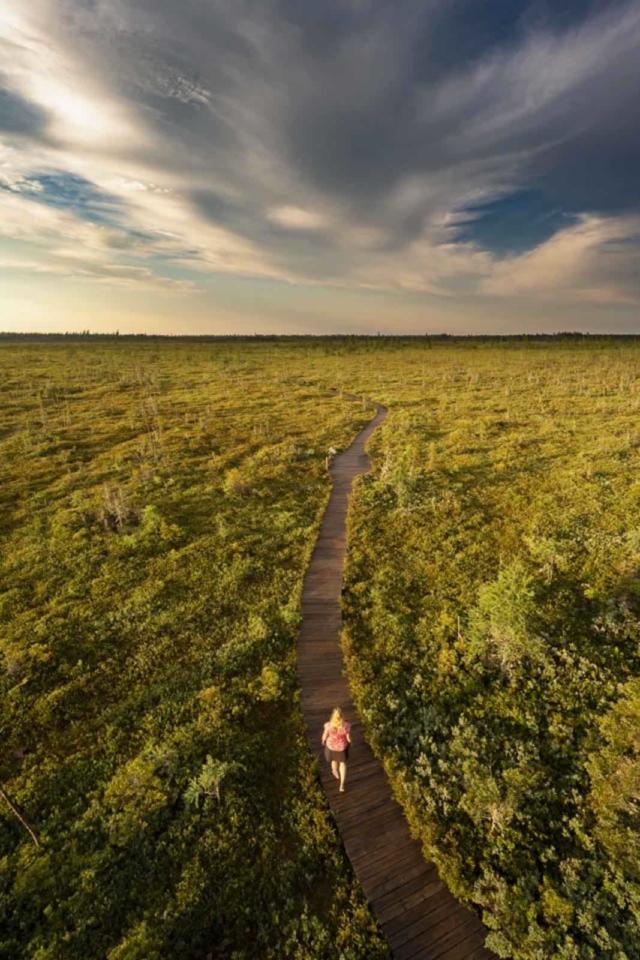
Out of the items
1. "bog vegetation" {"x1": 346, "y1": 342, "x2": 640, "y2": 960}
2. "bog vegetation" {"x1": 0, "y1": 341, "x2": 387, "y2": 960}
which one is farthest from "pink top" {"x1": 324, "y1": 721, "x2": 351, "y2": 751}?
"bog vegetation" {"x1": 346, "y1": 342, "x2": 640, "y2": 960}

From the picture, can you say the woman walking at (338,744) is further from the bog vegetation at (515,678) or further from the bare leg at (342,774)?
the bog vegetation at (515,678)

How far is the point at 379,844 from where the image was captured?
9.31 m

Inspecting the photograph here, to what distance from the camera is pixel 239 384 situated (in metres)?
65.8

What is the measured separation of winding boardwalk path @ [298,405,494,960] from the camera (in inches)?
311

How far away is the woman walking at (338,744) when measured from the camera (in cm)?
1021

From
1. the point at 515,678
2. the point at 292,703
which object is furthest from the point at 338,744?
the point at 515,678

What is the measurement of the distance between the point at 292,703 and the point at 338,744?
2.72m

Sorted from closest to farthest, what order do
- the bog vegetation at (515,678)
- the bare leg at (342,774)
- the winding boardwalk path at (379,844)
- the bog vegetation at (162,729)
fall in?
the winding boardwalk path at (379,844) → the bog vegetation at (162,729) → the bog vegetation at (515,678) → the bare leg at (342,774)

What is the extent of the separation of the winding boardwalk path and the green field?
369mm

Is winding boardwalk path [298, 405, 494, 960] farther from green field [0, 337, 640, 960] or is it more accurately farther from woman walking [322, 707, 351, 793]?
woman walking [322, 707, 351, 793]

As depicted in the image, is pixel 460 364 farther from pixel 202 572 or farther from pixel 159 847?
pixel 159 847

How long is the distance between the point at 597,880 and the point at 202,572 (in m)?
15.1

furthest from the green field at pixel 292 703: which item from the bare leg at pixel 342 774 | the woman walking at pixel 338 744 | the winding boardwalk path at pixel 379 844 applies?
the woman walking at pixel 338 744

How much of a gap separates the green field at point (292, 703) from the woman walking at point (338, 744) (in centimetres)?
77
